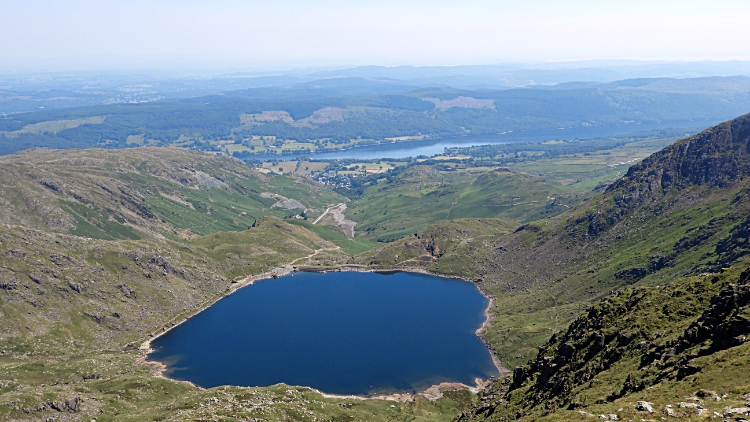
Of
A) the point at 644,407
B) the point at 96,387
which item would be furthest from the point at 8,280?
the point at 644,407

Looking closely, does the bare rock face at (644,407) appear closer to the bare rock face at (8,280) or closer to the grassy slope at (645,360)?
the grassy slope at (645,360)

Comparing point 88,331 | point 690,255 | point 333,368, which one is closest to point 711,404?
point 333,368

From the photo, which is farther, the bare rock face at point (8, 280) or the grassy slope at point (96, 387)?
the bare rock face at point (8, 280)

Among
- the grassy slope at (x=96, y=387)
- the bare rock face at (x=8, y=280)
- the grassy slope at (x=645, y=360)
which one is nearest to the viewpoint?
the grassy slope at (x=645, y=360)

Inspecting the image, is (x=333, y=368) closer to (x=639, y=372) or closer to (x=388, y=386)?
(x=388, y=386)

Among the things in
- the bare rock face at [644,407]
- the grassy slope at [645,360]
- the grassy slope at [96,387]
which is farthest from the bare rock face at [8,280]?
the bare rock face at [644,407]

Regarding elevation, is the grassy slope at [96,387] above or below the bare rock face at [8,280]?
below

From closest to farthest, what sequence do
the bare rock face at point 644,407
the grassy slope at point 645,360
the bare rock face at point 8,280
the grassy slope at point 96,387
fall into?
the bare rock face at point 644,407, the grassy slope at point 645,360, the grassy slope at point 96,387, the bare rock face at point 8,280

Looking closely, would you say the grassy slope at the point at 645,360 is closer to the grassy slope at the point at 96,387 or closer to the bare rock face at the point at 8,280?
the grassy slope at the point at 96,387

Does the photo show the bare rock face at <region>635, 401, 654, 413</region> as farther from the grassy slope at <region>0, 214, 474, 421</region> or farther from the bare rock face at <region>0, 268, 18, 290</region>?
the bare rock face at <region>0, 268, 18, 290</region>

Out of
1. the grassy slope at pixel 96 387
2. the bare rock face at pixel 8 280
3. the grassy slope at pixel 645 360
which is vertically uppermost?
the grassy slope at pixel 645 360

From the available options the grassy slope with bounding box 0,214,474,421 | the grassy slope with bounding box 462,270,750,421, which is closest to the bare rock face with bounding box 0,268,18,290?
the grassy slope with bounding box 0,214,474,421
